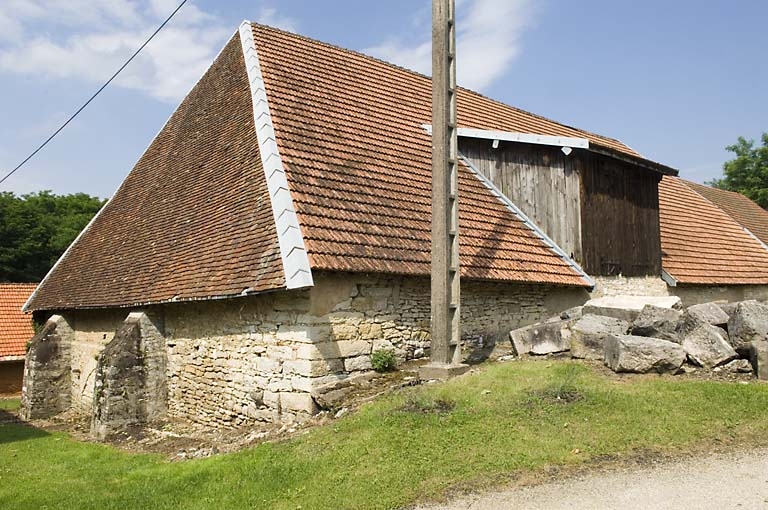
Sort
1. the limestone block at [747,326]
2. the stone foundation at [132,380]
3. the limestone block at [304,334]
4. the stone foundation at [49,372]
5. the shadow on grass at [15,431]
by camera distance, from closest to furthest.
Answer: the limestone block at [747,326] → the limestone block at [304,334] → the stone foundation at [132,380] → the shadow on grass at [15,431] → the stone foundation at [49,372]

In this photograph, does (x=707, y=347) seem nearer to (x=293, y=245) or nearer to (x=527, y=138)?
(x=293, y=245)

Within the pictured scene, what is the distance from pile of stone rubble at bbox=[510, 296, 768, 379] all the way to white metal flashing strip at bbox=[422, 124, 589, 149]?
3768 millimetres

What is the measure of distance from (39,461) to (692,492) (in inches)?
353

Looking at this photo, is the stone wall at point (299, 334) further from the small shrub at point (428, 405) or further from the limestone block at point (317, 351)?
the small shrub at point (428, 405)

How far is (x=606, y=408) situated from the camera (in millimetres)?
6645

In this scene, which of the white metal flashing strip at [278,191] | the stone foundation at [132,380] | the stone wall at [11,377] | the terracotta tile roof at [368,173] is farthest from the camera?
the stone wall at [11,377]

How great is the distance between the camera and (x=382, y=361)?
29.3 ft

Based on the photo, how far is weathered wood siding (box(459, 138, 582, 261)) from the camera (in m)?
12.3

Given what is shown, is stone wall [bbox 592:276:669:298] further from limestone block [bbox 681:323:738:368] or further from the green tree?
the green tree

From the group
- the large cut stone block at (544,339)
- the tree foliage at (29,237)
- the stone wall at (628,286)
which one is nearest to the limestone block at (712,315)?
the large cut stone block at (544,339)

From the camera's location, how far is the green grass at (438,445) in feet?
18.4

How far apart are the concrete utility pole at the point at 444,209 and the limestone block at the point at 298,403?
5.01 ft

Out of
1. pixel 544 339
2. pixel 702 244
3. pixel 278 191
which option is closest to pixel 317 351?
pixel 278 191

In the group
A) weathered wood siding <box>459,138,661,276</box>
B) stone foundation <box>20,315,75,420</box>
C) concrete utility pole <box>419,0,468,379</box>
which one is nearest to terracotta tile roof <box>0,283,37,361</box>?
stone foundation <box>20,315,75,420</box>
